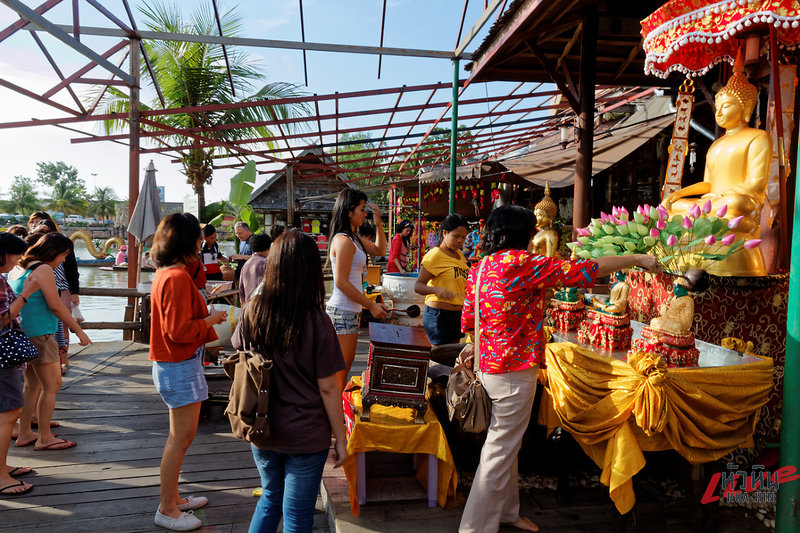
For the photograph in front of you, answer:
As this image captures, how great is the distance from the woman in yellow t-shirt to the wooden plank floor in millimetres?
1709

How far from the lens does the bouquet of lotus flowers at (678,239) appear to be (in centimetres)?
246

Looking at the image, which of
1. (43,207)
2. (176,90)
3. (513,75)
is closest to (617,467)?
(513,75)

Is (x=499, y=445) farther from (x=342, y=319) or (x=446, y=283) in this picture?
→ (x=446, y=283)

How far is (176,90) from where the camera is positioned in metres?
10.7

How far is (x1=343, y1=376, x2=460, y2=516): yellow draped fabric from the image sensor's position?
2.52m

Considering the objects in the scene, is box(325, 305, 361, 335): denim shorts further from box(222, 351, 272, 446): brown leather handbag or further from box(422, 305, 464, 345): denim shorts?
box(222, 351, 272, 446): brown leather handbag

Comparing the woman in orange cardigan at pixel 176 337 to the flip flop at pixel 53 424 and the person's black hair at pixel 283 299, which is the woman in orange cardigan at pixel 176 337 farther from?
the flip flop at pixel 53 424

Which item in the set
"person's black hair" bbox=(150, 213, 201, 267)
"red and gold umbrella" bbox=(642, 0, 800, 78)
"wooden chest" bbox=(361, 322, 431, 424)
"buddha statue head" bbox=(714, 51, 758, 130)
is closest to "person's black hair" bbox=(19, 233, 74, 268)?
"person's black hair" bbox=(150, 213, 201, 267)

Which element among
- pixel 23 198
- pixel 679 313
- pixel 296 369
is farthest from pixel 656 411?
pixel 23 198

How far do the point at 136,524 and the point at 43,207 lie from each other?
66938 millimetres

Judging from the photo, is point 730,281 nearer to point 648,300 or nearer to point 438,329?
point 648,300

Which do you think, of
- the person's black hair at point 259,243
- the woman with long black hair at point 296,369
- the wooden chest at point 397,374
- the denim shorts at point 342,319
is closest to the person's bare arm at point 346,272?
the denim shorts at point 342,319

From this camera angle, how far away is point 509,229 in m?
2.22

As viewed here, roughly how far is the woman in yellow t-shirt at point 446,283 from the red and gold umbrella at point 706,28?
1.82 meters
